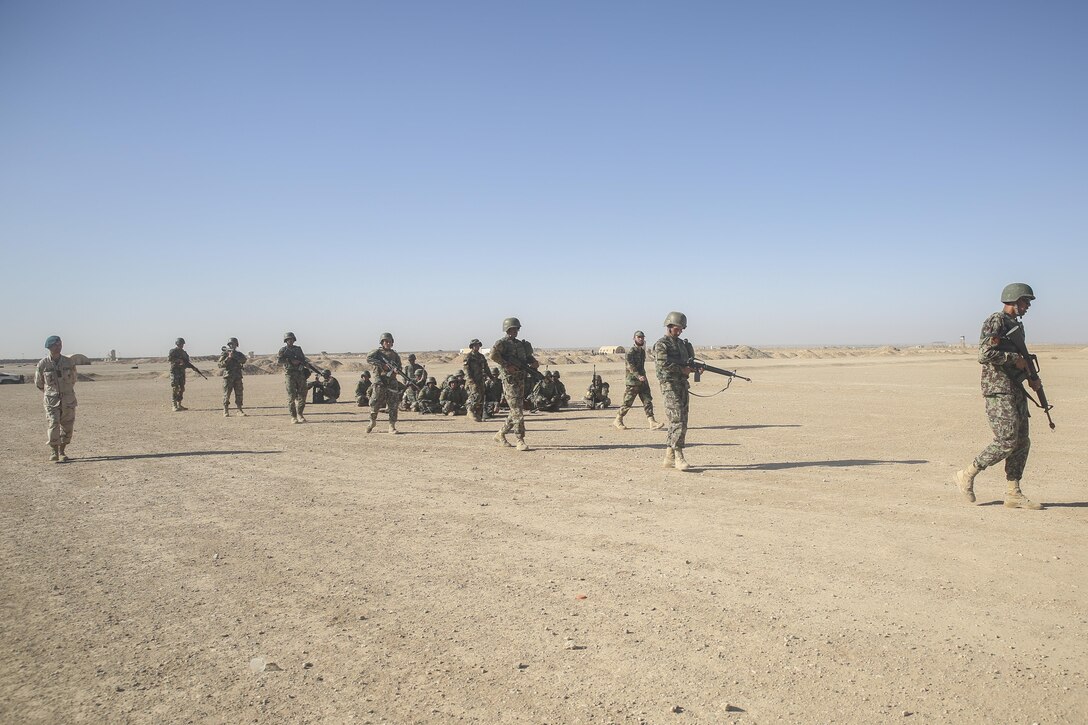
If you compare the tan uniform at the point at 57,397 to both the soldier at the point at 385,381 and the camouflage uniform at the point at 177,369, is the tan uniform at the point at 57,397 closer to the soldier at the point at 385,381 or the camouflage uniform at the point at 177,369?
the soldier at the point at 385,381

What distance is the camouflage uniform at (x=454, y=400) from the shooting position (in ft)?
62.6

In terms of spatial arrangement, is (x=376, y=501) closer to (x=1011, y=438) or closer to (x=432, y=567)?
(x=432, y=567)

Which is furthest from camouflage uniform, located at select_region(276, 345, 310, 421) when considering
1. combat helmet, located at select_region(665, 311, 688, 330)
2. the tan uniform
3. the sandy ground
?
combat helmet, located at select_region(665, 311, 688, 330)

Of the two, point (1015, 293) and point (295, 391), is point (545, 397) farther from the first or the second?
point (1015, 293)

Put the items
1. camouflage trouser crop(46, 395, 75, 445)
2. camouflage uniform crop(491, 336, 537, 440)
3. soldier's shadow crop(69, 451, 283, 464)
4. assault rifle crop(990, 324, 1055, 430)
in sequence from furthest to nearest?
camouflage uniform crop(491, 336, 537, 440)
soldier's shadow crop(69, 451, 283, 464)
camouflage trouser crop(46, 395, 75, 445)
assault rifle crop(990, 324, 1055, 430)

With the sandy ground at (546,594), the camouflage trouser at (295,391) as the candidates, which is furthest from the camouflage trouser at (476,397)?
the sandy ground at (546,594)

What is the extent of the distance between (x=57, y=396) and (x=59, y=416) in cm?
34

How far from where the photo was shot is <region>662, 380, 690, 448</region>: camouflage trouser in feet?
31.3

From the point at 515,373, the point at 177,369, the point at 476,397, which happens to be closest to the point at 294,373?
the point at 476,397

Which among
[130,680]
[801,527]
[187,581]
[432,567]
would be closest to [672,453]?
[801,527]

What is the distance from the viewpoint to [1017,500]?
272 inches

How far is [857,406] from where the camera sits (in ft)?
63.6

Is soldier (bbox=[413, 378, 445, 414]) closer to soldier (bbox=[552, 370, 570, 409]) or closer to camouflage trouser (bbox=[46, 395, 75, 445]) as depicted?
soldier (bbox=[552, 370, 570, 409])

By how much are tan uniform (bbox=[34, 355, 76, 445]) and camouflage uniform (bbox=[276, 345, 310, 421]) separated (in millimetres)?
5450
